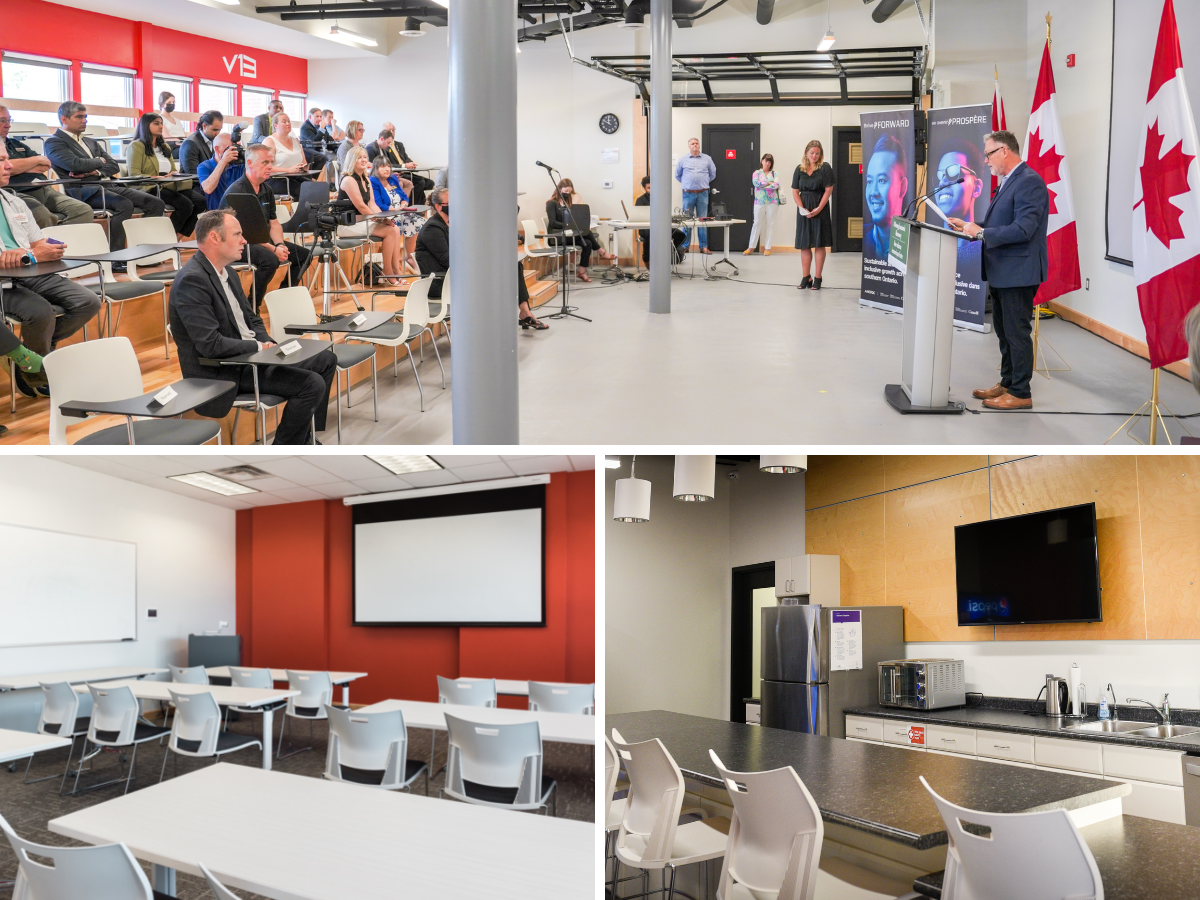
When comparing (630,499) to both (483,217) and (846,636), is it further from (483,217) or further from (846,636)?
(846,636)

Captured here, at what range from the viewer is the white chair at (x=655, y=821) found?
A: 2.84 m

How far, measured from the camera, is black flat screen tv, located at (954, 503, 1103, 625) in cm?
491

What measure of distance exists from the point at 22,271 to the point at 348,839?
3.10 m

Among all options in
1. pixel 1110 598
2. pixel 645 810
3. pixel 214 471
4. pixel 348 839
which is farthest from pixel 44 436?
pixel 1110 598

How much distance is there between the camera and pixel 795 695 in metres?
6.53

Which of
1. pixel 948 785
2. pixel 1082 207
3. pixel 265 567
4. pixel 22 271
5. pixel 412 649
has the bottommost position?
pixel 412 649

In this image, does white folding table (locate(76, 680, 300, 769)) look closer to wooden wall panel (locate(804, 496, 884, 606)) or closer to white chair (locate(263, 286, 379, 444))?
white chair (locate(263, 286, 379, 444))

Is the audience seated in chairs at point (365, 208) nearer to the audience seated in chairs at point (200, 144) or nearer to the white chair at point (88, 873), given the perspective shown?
the audience seated in chairs at point (200, 144)

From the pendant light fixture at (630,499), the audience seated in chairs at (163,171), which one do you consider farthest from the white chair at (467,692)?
the audience seated in chairs at (163,171)

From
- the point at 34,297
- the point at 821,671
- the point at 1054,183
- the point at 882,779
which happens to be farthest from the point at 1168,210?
the point at 34,297

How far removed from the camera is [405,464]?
659 centimetres

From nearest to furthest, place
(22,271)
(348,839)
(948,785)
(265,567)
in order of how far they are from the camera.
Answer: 1. (348,839)
2. (948,785)
3. (22,271)
4. (265,567)

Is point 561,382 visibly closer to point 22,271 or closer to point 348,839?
point 22,271

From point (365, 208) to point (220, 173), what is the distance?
1.25 m
